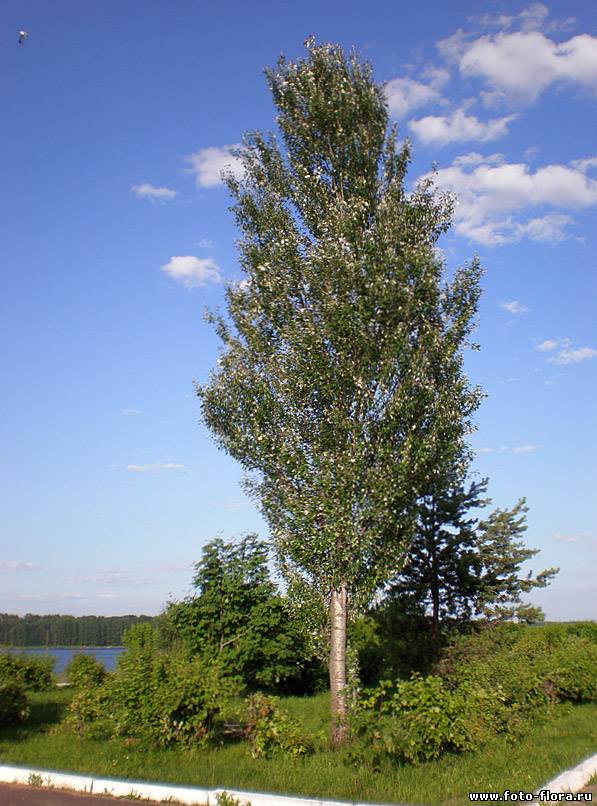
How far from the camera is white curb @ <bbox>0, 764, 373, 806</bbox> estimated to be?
6.39 metres

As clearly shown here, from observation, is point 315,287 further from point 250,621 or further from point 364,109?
point 250,621

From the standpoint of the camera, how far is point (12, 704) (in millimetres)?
11602

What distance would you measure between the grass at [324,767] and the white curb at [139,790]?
1.95 ft

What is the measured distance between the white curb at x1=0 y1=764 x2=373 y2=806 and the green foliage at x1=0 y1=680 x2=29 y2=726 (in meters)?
3.46

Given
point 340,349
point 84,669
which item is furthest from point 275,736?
point 84,669

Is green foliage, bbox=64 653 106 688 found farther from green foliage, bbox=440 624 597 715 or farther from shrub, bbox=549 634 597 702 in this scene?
shrub, bbox=549 634 597 702

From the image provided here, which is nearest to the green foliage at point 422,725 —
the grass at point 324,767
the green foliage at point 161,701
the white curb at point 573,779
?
the grass at point 324,767

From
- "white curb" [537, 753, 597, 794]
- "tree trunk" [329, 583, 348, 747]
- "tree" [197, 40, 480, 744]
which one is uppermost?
"tree" [197, 40, 480, 744]

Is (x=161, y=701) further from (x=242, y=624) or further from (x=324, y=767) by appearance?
(x=242, y=624)

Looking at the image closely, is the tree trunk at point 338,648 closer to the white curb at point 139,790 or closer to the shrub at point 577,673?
the white curb at point 139,790

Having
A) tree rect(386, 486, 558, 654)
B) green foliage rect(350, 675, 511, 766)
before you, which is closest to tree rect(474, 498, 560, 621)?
tree rect(386, 486, 558, 654)

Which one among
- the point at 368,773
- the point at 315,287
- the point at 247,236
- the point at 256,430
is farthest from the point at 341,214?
the point at 368,773

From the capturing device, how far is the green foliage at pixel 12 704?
37.6ft

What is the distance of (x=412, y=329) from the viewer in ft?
45.8
